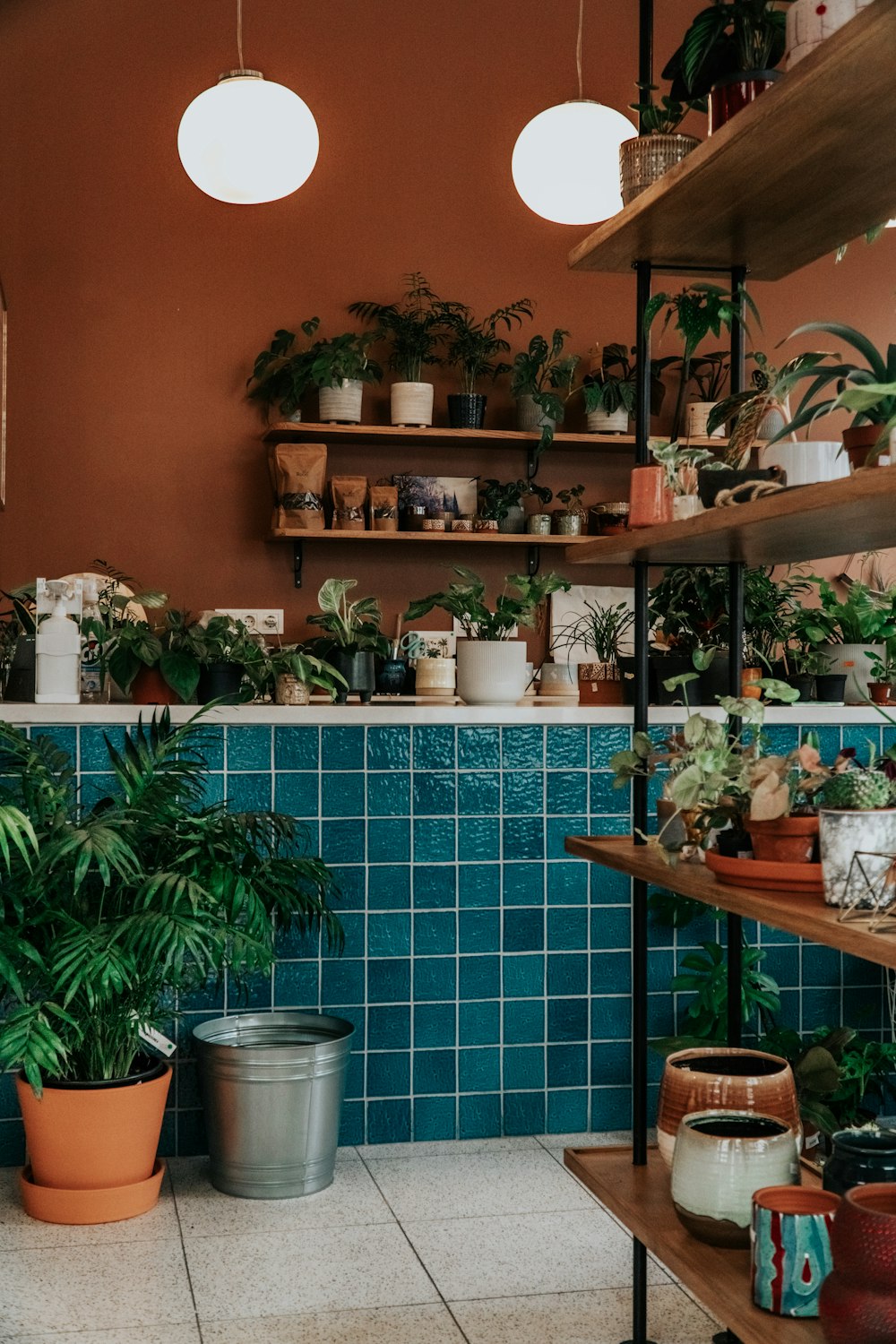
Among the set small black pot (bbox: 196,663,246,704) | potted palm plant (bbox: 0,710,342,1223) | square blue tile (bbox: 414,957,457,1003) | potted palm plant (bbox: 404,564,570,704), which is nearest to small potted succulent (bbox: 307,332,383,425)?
potted palm plant (bbox: 404,564,570,704)

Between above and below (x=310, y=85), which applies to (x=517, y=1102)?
below

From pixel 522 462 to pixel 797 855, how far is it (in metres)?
4.22

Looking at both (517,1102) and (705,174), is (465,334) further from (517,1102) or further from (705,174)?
(705,174)

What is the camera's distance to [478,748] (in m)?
3.54

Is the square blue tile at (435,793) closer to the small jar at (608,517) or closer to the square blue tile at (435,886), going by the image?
the square blue tile at (435,886)

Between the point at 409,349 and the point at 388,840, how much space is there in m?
2.61

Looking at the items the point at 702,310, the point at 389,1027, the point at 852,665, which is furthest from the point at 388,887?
the point at 702,310

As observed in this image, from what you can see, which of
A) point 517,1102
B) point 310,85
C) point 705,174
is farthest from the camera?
point 310,85

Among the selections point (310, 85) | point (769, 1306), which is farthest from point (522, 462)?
point (769, 1306)

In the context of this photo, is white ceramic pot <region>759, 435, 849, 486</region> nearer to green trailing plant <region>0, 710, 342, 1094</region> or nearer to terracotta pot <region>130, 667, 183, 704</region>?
green trailing plant <region>0, 710, 342, 1094</region>

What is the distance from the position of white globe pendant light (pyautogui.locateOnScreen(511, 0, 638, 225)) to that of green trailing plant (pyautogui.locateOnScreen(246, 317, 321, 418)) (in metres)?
1.19

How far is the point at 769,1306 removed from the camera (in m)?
1.67

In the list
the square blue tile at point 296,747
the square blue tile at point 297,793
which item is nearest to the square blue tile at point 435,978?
the square blue tile at point 297,793

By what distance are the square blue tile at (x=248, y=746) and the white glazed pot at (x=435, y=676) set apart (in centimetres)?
56
